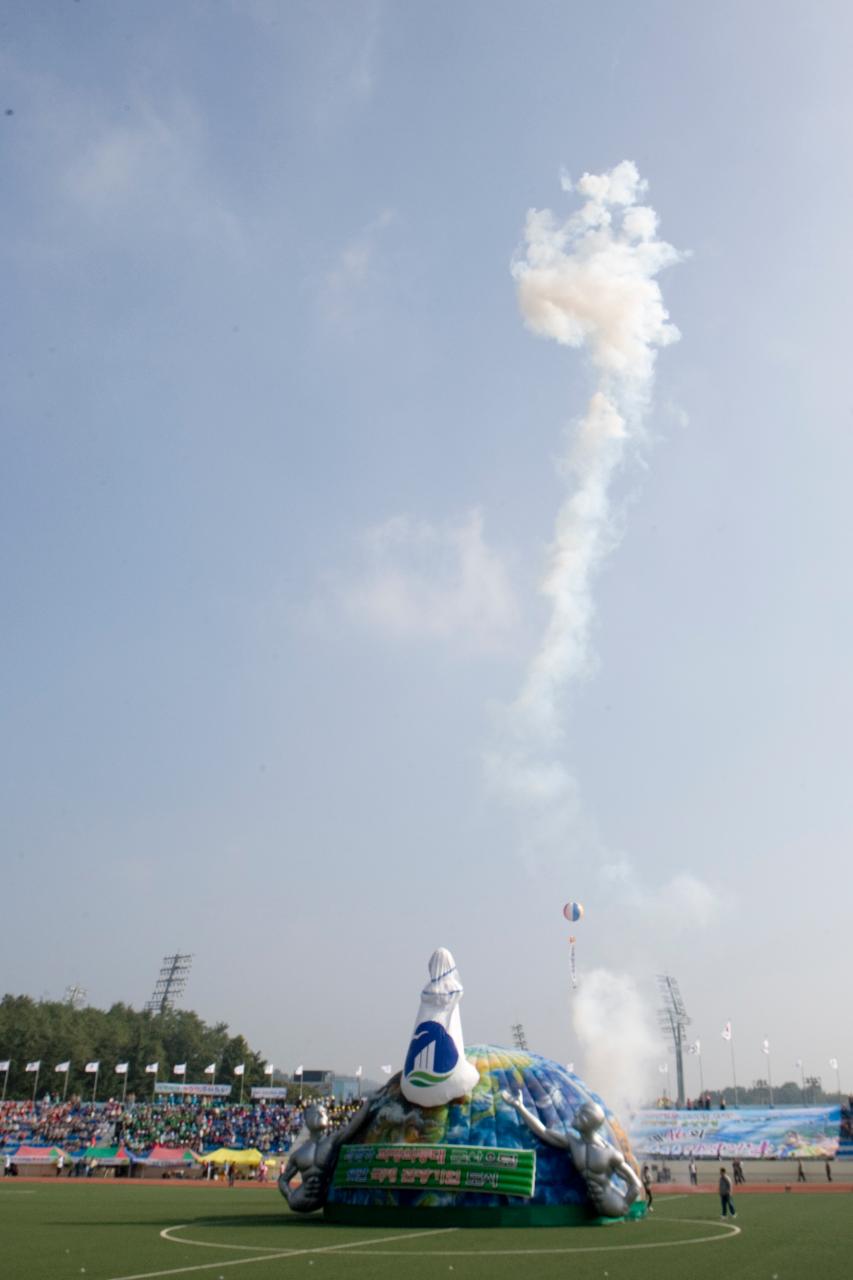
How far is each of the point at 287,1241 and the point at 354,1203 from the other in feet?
16.2

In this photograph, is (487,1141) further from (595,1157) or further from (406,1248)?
(406,1248)

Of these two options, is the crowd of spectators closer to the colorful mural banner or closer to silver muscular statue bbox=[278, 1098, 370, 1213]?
the colorful mural banner

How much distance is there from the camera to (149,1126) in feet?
273

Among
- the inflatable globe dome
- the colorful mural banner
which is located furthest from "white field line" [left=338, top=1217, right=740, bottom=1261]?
the colorful mural banner

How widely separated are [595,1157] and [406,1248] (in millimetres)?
6739

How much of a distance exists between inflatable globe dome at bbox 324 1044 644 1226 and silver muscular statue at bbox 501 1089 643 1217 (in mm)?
330

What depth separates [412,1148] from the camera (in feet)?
86.6

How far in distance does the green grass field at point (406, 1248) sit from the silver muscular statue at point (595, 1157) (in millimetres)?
649

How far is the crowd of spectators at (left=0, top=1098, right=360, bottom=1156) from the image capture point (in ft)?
256

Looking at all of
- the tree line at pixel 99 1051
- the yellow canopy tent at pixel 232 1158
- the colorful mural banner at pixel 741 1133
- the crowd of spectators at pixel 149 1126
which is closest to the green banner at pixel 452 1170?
the yellow canopy tent at pixel 232 1158

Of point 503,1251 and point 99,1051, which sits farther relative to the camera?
point 99,1051

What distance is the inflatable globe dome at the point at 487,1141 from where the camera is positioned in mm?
25438

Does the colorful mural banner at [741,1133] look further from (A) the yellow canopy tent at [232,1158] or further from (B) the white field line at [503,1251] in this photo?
(B) the white field line at [503,1251]

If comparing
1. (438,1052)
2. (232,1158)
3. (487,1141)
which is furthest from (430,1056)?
(232,1158)
